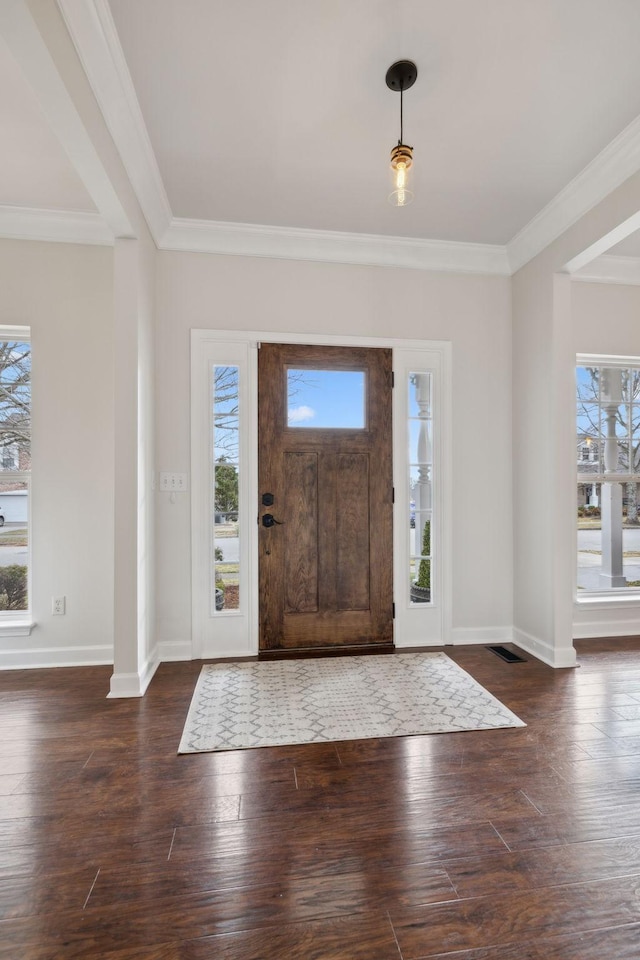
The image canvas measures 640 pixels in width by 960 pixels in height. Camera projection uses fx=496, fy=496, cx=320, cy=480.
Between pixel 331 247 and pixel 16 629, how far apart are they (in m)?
3.42

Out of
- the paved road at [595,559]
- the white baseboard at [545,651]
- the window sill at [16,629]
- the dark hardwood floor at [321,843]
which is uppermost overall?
the paved road at [595,559]

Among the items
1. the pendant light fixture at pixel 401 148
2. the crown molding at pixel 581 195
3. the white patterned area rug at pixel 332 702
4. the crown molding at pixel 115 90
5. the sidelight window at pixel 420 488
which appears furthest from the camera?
the sidelight window at pixel 420 488

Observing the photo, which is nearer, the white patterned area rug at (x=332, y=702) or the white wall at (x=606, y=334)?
the white patterned area rug at (x=332, y=702)

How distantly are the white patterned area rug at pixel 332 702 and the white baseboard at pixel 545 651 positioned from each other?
639 mm

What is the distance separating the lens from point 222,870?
1.58 metres

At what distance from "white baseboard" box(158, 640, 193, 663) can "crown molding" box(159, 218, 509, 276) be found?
9.08 ft

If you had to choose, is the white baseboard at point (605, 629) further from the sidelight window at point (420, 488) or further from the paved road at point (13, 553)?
the paved road at point (13, 553)

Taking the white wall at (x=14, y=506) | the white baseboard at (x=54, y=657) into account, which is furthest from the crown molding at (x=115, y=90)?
the white baseboard at (x=54, y=657)

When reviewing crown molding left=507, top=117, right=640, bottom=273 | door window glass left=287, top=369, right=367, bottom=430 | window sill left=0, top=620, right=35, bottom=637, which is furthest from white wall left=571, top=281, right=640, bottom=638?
window sill left=0, top=620, right=35, bottom=637

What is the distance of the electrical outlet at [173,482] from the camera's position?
3477 millimetres

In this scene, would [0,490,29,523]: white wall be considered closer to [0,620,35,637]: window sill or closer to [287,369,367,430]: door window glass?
[0,620,35,637]: window sill

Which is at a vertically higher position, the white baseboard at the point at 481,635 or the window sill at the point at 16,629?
the window sill at the point at 16,629

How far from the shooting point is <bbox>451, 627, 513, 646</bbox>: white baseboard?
3795 mm

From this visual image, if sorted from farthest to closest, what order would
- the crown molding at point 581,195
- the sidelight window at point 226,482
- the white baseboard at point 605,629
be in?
1. the white baseboard at point 605,629
2. the sidelight window at point 226,482
3. the crown molding at point 581,195
